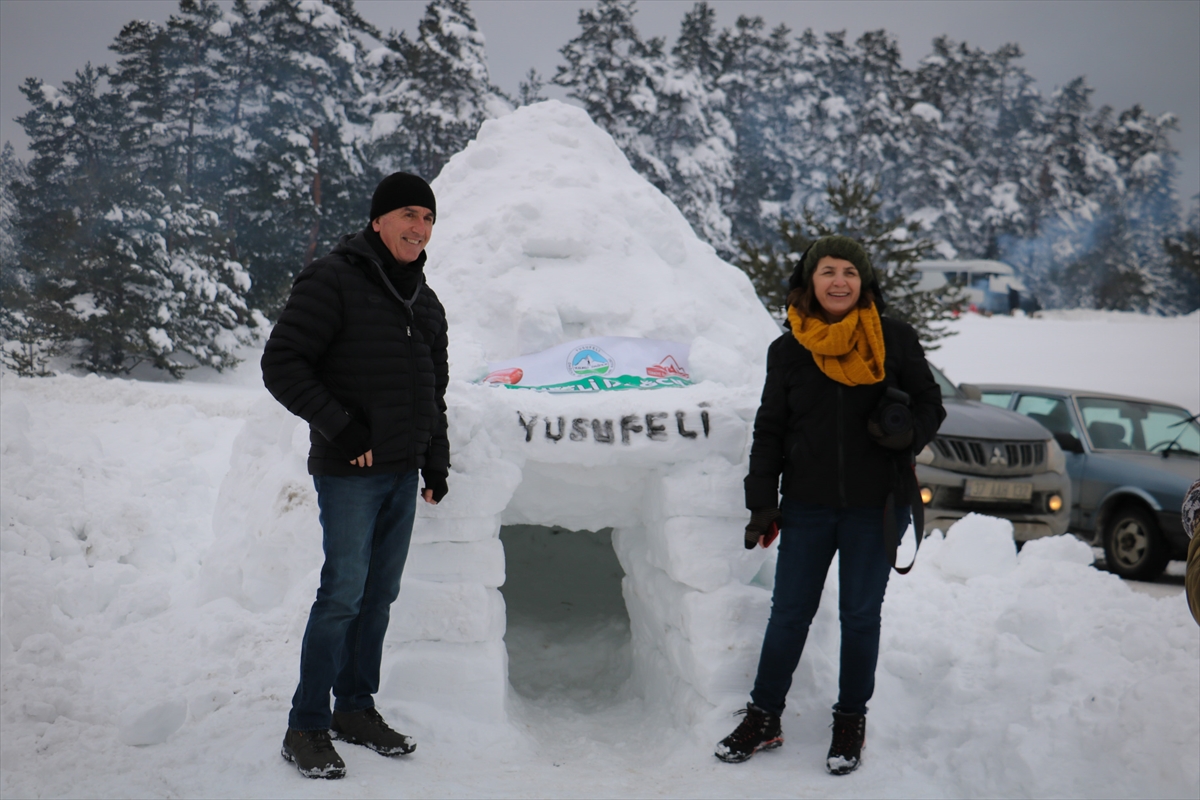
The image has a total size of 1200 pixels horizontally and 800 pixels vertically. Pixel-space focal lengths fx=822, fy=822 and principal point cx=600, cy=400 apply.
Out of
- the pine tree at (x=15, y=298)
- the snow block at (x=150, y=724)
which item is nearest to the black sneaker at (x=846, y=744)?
the snow block at (x=150, y=724)

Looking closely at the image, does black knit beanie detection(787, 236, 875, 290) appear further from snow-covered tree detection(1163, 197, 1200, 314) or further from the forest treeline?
snow-covered tree detection(1163, 197, 1200, 314)

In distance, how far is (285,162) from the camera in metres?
14.4

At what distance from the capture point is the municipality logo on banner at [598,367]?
11.7 ft

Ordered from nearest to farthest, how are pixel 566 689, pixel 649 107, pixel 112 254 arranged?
pixel 566 689
pixel 112 254
pixel 649 107

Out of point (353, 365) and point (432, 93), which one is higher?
point (432, 93)

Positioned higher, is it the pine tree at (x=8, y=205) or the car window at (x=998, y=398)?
the pine tree at (x=8, y=205)

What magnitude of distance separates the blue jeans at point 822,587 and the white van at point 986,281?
89.5 ft

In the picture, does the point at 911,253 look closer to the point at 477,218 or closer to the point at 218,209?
the point at 477,218

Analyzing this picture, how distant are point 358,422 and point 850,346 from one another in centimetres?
153

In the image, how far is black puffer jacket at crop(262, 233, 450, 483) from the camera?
233 centimetres

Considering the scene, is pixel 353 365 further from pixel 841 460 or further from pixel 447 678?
pixel 841 460

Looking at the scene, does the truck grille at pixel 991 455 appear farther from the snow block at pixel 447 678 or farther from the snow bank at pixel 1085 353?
the snow block at pixel 447 678

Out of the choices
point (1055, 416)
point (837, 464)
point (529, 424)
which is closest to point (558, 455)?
point (529, 424)

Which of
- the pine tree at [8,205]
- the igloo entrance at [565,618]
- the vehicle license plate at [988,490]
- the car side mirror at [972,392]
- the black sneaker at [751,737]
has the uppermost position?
the pine tree at [8,205]
